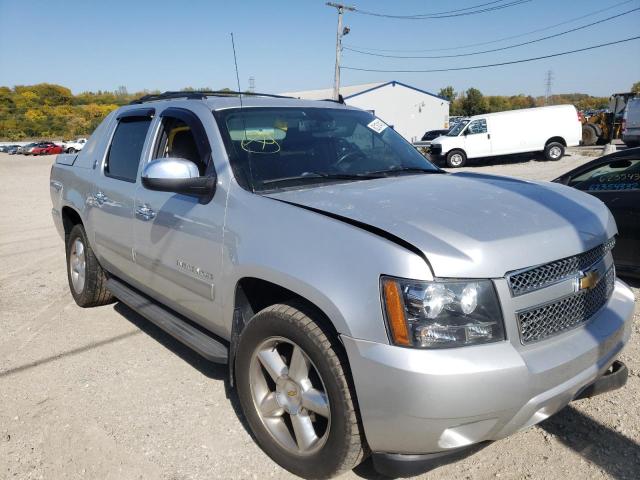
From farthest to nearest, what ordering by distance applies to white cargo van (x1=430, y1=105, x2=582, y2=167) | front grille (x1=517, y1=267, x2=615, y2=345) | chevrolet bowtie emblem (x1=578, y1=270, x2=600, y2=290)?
white cargo van (x1=430, y1=105, x2=582, y2=167) → chevrolet bowtie emblem (x1=578, y1=270, x2=600, y2=290) → front grille (x1=517, y1=267, x2=615, y2=345)

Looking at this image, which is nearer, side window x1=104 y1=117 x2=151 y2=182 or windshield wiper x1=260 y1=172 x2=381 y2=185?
windshield wiper x1=260 y1=172 x2=381 y2=185

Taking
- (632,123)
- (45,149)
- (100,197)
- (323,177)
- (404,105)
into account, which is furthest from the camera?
(45,149)

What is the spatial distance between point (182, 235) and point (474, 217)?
66.3 inches

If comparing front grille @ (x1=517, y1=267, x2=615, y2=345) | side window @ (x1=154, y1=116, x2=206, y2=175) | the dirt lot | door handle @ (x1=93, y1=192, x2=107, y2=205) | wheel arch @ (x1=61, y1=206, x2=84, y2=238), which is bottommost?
the dirt lot

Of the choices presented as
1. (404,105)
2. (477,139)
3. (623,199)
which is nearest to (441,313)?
(623,199)

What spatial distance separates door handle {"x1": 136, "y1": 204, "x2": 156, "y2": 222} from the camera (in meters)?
3.36

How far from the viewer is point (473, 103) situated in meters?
82.0

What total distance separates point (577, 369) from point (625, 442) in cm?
89

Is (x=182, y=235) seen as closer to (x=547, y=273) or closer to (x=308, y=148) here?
(x=308, y=148)

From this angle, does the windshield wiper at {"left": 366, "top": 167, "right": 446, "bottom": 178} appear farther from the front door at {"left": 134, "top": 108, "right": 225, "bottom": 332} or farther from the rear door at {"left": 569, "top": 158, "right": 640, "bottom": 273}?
the rear door at {"left": 569, "top": 158, "right": 640, "bottom": 273}

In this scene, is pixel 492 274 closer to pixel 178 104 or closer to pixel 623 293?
pixel 623 293

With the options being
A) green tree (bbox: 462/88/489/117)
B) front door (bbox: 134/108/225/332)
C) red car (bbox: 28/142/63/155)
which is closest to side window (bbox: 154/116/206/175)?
front door (bbox: 134/108/225/332)

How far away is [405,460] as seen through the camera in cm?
202

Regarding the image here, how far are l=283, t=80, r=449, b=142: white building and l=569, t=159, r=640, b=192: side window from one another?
43.3 meters
